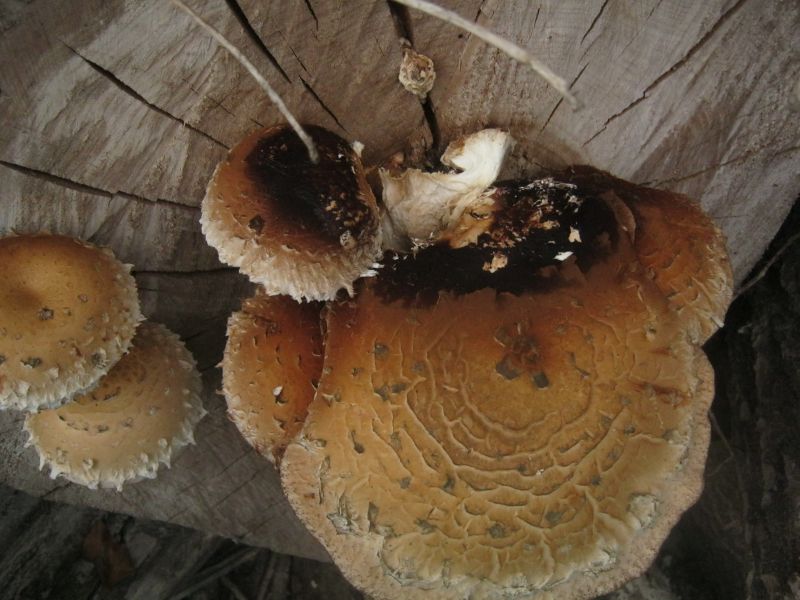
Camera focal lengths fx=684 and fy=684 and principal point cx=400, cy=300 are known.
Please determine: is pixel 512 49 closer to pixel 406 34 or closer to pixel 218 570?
pixel 406 34

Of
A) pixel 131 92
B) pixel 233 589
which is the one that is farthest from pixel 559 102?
pixel 233 589

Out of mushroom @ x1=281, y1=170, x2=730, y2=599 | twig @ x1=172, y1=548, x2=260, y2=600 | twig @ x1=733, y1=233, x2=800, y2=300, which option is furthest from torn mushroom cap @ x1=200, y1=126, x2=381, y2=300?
twig @ x1=172, y1=548, x2=260, y2=600

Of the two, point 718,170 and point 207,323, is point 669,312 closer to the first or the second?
point 718,170

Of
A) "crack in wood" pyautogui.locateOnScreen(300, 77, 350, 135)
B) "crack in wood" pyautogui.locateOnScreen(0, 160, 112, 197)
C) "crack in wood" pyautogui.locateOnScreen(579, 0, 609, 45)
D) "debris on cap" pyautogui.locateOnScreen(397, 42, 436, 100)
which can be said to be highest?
"crack in wood" pyautogui.locateOnScreen(579, 0, 609, 45)

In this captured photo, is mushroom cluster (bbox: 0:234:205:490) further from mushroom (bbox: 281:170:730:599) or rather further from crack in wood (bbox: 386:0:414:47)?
crack in wood (bbox: 386:0:414:47)

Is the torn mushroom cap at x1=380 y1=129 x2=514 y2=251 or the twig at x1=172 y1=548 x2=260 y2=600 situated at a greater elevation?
the torn mushroom cap at x1=380 y1=129 x2=514 y2=251

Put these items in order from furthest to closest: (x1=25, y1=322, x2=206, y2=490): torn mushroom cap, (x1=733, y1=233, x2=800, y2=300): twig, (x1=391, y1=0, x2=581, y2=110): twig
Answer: (x1=733, y1=233, x2=800, y2=300): twig, (x1=25, y1=322, x2=206, y2=490): torn mushroom cap, (x1=391, y1=0, x2=581, y2=110): twig
